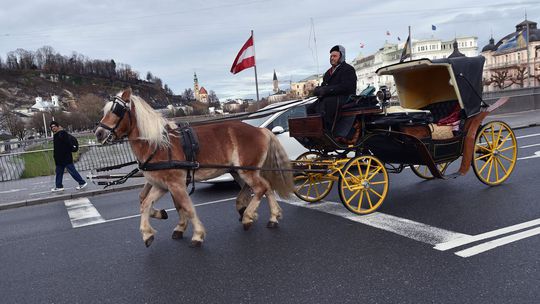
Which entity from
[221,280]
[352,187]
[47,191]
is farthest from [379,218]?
[47,191]

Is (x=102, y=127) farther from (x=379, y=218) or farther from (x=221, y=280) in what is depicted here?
(x=379, y=218)

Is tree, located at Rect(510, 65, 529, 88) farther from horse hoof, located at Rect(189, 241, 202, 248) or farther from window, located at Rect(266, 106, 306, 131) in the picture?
horse hoof, located at Rect(189, 241, 202, 248)

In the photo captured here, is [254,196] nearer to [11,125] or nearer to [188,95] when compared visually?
[11,125]

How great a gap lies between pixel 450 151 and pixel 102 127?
536 centimetres

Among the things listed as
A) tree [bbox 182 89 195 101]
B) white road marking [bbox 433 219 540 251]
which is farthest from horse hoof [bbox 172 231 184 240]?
tree [bbox 182 89 195 101]

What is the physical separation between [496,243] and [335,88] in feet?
9.82

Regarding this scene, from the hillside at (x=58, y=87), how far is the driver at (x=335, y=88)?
147 m

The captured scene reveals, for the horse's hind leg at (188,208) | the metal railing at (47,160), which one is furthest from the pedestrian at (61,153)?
the horse's hind leg at (188,208)

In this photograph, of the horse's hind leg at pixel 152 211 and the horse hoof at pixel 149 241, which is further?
the horse's hind leg at pixel 152 211

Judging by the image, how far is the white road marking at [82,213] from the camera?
7.45m

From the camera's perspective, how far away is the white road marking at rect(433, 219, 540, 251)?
4.73 meters

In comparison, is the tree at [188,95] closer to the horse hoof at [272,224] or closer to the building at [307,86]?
the building at [307,86]

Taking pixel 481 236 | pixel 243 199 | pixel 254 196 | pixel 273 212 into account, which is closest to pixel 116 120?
pixel 254 196

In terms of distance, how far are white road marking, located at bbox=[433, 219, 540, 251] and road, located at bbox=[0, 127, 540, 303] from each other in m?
0.01
